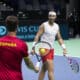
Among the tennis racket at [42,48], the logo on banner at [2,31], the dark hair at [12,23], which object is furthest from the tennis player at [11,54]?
the logo on banner at [2,31]

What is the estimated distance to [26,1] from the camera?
22.2m

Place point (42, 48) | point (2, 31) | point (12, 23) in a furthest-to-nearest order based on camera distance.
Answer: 1. point (2, 31)
2. point (42, 48)
3. point (12, 23)

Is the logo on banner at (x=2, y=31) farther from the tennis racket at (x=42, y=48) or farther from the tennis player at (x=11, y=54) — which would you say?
the tennis player at (x=11, y=54)

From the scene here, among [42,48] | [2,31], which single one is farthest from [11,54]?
[2,31]

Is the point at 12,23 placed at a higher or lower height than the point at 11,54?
higher

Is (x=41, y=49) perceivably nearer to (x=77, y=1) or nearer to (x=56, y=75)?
(x=56, y=75)

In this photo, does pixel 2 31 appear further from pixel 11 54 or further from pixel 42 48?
pixel 11 54

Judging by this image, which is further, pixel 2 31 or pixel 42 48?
pixel 2 31

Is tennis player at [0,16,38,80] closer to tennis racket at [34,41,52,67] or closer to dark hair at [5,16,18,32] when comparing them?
dark hair at [5,16,18,32]

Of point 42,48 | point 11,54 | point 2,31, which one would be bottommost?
point 2,31

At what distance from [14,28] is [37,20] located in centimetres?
1551

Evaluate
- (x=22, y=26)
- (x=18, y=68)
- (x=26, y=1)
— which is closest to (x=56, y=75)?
(x=18, y=68)


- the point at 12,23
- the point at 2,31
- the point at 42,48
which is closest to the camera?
the point at 12,23

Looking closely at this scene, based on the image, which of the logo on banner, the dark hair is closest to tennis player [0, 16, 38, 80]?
the dark hair
